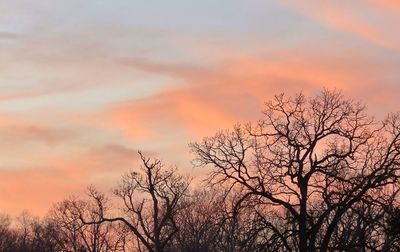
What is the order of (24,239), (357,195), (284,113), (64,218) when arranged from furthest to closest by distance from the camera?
(24,239) → (64,218) → (284,113) → (357,195)

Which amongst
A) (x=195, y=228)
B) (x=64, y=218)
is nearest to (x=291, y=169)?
(x=195, y=228)

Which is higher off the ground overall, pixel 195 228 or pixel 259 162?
pixel 195 228

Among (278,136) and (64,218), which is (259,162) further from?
(64,218)

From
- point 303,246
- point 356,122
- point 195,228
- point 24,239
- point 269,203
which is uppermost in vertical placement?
point 24,239

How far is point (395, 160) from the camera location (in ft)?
138

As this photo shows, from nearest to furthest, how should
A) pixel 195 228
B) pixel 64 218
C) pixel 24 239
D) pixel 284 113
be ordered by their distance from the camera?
pixel 284 113 < pixel 195 228 < pixel 64 218 < pixel 24 239

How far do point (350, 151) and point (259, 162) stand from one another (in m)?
5.37

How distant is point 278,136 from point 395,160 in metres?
6.97

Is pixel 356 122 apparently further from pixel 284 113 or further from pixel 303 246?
pixel 303 246

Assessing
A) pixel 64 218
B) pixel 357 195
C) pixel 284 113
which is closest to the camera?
pixel 357 195

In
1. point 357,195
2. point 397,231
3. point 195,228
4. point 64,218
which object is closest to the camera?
point 397,231

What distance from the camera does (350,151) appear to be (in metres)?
42.5

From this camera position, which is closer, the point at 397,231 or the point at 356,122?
the point at 397,231

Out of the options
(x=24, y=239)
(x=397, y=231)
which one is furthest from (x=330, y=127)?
(x=24, y=239)
